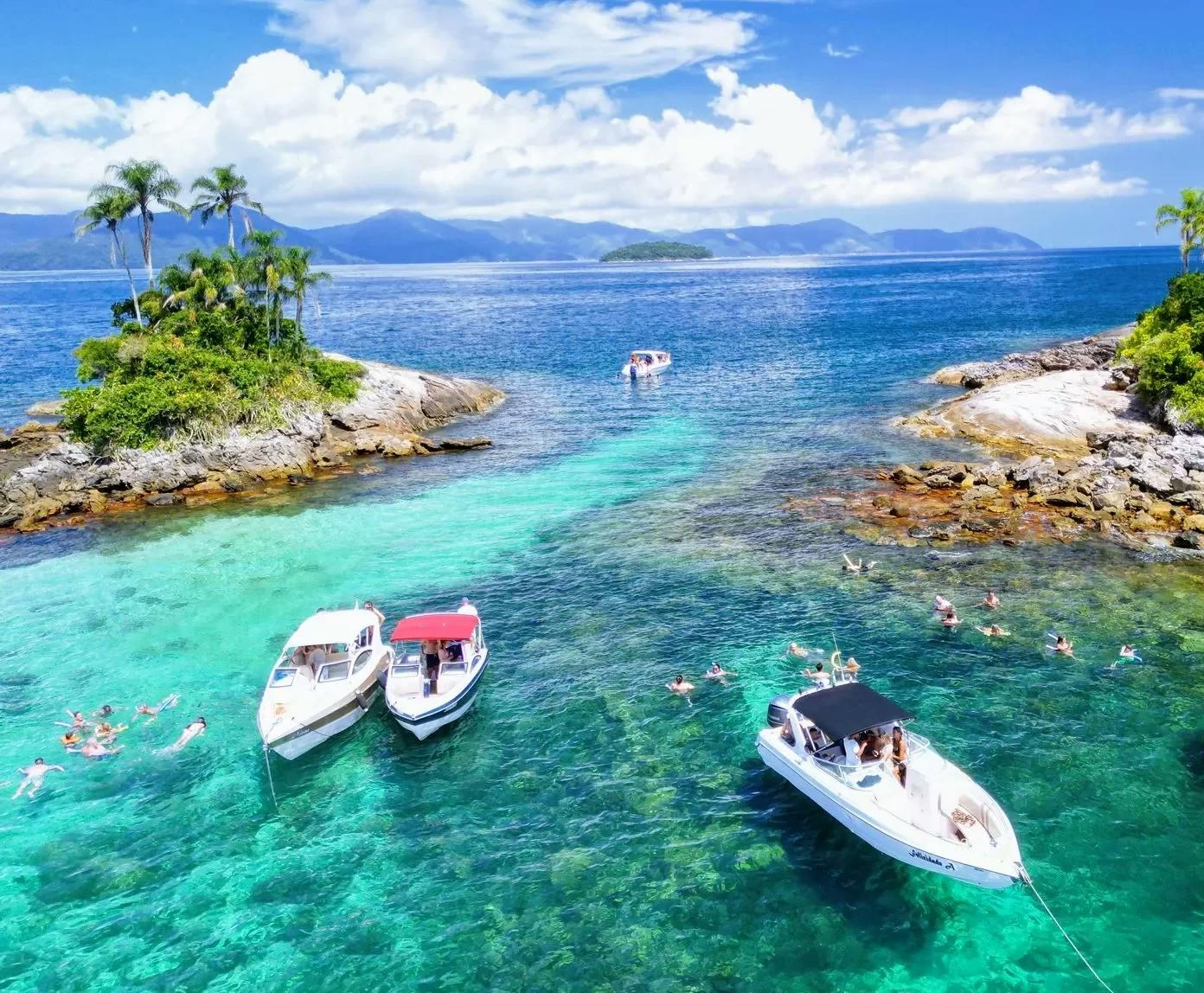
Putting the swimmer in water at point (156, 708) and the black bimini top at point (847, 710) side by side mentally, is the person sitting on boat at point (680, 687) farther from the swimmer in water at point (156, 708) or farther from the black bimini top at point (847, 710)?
the swimmer in water at point (156, 708)

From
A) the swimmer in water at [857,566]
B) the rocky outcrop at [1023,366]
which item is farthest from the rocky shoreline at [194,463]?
the rocky outcrop at [1023,366]

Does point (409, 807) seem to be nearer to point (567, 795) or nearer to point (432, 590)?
point (567, 795)

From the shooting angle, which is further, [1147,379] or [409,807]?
[1147,379]

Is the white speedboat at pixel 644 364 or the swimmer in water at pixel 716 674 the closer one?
the swimmer in water at pixel 716 674

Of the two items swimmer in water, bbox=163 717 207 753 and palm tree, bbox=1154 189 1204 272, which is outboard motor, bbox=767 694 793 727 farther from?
palm tree, bbox=1154 189 1204 272

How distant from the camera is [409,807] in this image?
891 inches

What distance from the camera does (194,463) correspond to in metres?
51.8

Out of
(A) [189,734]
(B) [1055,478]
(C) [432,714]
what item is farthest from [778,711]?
(B) [1055,478]

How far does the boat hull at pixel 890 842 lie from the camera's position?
17516 millimetres

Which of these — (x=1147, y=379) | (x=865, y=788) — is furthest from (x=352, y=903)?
(x=1147, y=379)

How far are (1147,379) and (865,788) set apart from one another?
46.8 meters

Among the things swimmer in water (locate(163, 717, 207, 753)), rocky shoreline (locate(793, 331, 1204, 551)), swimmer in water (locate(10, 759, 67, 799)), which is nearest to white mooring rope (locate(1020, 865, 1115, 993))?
rocky shoreline (locate(793, 331, 1204, 551))

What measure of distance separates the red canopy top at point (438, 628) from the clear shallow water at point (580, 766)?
264cm

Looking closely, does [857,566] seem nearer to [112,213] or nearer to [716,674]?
[716,674]
